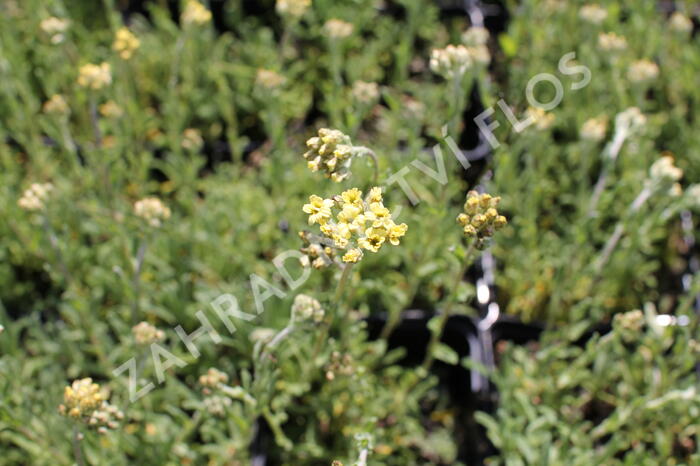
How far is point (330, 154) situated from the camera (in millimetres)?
2203

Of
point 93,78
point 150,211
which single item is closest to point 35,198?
point 150,211

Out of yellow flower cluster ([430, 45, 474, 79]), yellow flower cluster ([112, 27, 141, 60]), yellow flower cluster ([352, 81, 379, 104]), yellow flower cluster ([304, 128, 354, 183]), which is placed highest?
yellow flower cluster ([112, 27, 141, 60])

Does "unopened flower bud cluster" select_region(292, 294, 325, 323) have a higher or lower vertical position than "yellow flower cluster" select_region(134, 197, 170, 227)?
lower

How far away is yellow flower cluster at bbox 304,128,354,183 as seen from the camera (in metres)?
2.17

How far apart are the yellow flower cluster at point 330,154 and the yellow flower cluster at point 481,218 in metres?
0.38

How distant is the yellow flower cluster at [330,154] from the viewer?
7.11 ft

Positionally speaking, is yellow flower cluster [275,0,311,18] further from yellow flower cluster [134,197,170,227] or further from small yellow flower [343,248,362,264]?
small yellow flower [343,248,362,264]

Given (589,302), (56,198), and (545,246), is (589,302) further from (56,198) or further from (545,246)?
(56,198)

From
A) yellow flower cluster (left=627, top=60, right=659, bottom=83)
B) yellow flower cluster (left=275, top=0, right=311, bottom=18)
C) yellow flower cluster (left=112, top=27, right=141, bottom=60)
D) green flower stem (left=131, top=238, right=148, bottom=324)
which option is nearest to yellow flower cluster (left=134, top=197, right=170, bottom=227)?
green flower stem (left=131, top=238, right=148, bottom=324)

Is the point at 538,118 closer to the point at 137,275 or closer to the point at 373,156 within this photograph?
the point at 373,156

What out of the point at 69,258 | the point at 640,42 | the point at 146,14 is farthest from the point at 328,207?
the point at 146,14

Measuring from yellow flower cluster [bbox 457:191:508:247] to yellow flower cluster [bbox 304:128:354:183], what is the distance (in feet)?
1.25

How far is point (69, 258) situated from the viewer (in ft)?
11.7

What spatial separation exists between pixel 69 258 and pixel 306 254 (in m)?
1.74
